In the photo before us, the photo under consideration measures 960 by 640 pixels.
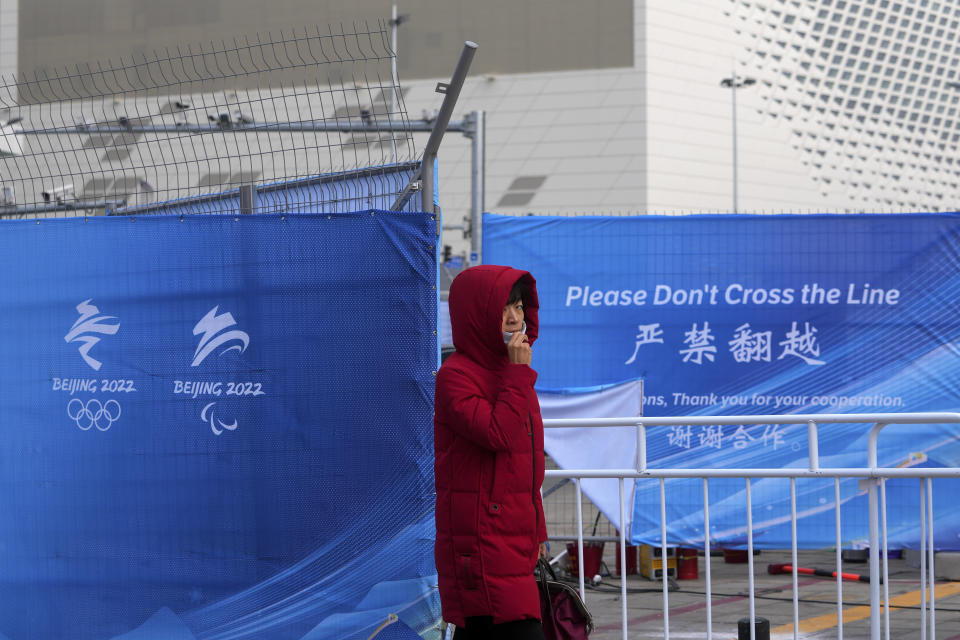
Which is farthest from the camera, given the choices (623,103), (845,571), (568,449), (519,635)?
(623,103)

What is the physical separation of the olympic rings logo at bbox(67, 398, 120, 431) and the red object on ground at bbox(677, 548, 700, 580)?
5034mm

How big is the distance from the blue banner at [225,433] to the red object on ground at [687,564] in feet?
13.9

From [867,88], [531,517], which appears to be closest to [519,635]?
[531,517]

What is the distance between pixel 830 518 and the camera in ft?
28.2

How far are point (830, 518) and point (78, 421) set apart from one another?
18.1 ft

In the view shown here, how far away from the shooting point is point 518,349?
12.6 ft

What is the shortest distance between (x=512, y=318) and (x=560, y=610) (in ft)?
3.53

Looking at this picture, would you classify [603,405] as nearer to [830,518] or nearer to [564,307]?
[564,307]

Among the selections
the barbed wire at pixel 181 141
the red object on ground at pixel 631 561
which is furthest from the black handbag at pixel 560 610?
the red object on ground at pixel 631 561

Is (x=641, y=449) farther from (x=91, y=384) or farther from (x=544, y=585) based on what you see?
(x=91, y=384)

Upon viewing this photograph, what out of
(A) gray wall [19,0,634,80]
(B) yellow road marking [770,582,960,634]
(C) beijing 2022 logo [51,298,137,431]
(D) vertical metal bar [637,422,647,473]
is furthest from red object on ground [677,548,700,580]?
(A) gray wall [19,0,634,80]

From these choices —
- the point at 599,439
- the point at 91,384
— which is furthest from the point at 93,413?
the point at 599,439

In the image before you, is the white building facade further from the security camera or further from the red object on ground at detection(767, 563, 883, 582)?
the security camera

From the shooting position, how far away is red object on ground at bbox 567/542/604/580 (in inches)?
354
